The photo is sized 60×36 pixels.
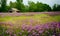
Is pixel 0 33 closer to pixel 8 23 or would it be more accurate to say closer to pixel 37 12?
pixel 8 23

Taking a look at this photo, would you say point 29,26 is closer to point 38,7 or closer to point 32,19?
point 32,19

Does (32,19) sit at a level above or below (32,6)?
below

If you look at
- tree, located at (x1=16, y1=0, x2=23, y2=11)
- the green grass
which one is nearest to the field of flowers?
the green grass

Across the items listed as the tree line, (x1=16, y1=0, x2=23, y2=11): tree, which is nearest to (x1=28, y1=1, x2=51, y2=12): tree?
the tree line

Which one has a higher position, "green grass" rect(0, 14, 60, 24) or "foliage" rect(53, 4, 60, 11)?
"foliage" rect(53, 4, 60, 11)

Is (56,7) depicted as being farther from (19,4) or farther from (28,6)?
(19,4)

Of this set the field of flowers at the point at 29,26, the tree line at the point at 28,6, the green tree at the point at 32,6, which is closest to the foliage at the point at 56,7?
the tree line at the point at 28,6

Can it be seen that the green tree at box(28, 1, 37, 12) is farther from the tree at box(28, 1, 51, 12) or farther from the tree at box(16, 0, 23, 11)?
the tree at box(16, 0, 23, 11)

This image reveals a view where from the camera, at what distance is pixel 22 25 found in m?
1.78

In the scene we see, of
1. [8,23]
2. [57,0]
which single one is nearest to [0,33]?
[8,23]

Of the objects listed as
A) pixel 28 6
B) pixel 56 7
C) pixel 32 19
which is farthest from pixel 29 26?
pixel 56 7

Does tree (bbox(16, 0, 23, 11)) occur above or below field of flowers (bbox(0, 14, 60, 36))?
above

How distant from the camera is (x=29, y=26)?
5.86 ft

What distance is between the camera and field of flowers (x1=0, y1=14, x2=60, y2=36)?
69.4 inches
